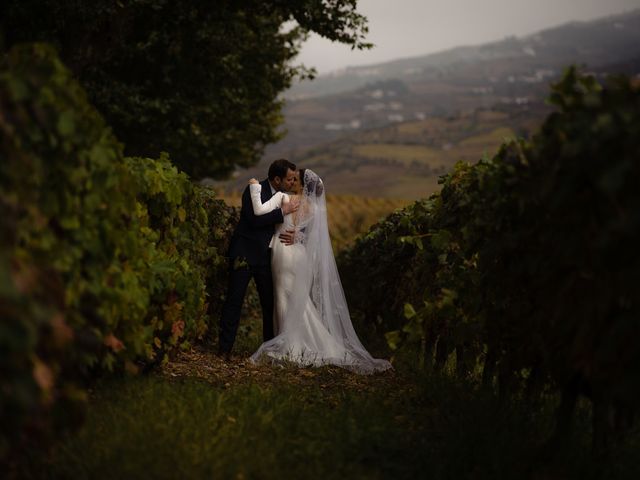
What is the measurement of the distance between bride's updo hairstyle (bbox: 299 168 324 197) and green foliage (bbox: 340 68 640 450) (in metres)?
2.49

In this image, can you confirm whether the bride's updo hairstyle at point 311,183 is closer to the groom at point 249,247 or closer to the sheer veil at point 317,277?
the sheer veil at point 317,277

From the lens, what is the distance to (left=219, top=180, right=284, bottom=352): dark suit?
8430 millimetres

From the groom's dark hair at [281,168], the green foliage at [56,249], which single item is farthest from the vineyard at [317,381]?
the groom's dark hair at [281,168]

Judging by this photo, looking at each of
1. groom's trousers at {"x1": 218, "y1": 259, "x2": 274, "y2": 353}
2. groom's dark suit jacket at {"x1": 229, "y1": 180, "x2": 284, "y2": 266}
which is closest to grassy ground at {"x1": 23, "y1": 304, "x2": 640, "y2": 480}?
groom's trousers at {"x1": 218, "y1": 259, "x2": 274, "y2": 353}

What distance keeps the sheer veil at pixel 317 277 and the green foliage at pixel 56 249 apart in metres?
3.26

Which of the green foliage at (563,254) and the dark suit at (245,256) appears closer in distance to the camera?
the green foliage at (563,254)

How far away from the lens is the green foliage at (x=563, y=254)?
12.0ft

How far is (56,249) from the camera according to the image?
3861 mm

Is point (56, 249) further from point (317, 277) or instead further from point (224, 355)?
point (317, 277)

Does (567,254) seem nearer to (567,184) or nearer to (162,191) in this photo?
(567,184)

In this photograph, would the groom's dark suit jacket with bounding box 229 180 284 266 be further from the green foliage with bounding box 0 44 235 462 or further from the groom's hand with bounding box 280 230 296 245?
the green foliage with bounding box 0 44 235 462

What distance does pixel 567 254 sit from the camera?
13.2ft

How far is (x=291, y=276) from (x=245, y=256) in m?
0.64

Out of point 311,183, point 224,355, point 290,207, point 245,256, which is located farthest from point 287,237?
point 224,355
